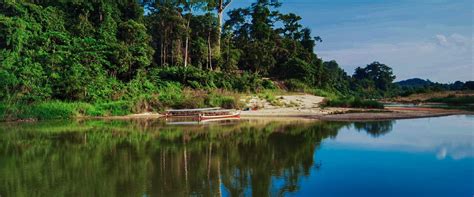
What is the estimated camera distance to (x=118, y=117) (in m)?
29.6

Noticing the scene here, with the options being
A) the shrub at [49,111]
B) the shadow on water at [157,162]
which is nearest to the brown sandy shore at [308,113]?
the shrub at [49,111]

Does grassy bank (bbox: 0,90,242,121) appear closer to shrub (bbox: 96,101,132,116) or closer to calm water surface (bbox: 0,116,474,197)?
shrub (bbox: 96,101,132,116)

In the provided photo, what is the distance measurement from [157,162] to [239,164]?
2618 mm

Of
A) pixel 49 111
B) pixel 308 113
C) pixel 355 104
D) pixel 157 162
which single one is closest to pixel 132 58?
pixel 49 111

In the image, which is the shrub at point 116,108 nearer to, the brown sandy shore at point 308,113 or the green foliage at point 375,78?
the brown sandy shore at point 308,113

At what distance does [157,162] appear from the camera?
11664 mm

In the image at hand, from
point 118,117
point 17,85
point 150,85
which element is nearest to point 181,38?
point 150,85

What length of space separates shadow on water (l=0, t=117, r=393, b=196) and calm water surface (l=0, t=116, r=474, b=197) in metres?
0.03

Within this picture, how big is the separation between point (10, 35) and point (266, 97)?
23437 mm

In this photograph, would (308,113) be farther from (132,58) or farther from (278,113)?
(132,58)

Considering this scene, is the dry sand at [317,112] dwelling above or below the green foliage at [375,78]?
below

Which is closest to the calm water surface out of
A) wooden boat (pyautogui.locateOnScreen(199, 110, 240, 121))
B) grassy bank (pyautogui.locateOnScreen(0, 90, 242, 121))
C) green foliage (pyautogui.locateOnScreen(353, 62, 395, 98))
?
wooden boat (pyautogui.locateOnScreen(199, 110, 240, 121))

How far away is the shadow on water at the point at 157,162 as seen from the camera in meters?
8.57

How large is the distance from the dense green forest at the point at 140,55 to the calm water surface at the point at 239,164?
13285 millimetres
